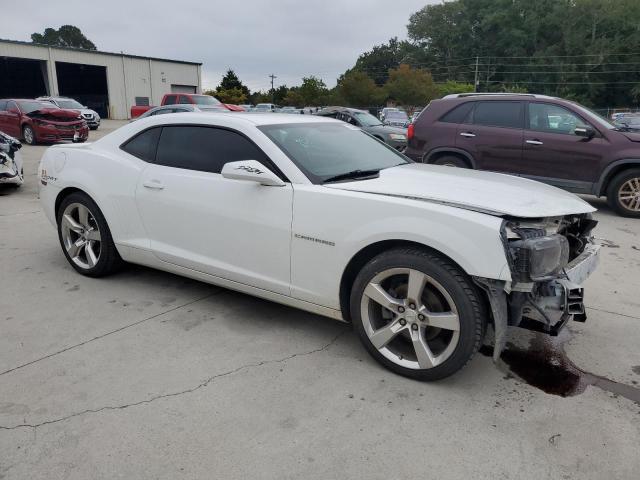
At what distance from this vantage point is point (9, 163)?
28.3 feet

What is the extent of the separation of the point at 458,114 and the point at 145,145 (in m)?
5.89

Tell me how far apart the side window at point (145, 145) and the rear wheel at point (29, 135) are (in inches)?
582

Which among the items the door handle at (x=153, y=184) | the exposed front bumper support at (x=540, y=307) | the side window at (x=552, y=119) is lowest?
the exposed front bumper support at (x=540, y=307)

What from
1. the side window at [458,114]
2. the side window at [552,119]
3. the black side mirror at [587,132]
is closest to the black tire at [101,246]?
the side window at [458,114]

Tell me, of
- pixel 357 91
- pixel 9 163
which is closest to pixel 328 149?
pixel 9 163

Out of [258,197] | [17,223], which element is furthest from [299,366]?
[17,223]

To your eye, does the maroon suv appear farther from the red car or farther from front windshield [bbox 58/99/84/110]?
front windshield [bbox 58/99/84/110]

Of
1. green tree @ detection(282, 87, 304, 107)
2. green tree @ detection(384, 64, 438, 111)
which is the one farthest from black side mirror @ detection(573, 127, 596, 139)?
green tree @ detection(282, 87, 304, 107)

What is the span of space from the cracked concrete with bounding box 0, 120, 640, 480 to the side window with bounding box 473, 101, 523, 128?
4.68 metres

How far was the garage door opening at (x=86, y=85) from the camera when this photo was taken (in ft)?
144

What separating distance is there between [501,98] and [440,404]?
6699 millimetres

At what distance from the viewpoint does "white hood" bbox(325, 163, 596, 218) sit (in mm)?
2801

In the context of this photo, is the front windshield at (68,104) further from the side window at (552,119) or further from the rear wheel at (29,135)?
the side window at (552,119)

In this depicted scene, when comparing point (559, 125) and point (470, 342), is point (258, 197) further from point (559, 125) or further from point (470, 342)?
point (559, 125)
